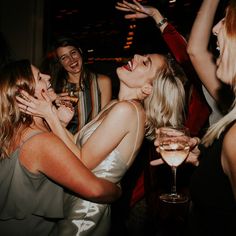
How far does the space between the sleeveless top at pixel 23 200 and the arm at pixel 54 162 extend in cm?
5

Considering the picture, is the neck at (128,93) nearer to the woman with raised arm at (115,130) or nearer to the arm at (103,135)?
the woman with raised arm at (115,130)

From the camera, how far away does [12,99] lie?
1.78 m

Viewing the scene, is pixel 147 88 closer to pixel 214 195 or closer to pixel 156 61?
pixel 156 61

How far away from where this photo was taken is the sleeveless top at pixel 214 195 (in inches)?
47.0

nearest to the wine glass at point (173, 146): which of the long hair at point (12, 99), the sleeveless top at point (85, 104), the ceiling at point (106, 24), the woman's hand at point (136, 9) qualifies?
the long hair at point (12, 99)

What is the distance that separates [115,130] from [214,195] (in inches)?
33.6

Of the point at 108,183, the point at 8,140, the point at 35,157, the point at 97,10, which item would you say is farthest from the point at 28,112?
the point at 97,10

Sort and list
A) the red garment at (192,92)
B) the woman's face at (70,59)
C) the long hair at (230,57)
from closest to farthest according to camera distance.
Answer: the long hair at (230,57) → the red garment at (192,92) → the woman's face at (70,59)

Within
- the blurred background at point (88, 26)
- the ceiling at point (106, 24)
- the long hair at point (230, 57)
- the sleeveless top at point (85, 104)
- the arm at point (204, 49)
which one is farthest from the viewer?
the ceiling at point (106, 24)

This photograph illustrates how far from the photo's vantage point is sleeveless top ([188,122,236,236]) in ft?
3.92

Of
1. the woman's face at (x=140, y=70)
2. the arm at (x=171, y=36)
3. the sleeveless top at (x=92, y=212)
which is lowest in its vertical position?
the sleeveless top at (x=92, y=212)

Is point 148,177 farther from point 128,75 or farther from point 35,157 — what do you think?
point 35,157

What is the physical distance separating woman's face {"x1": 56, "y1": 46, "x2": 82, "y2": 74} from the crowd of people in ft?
3.30

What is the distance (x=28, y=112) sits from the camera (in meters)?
1.79
